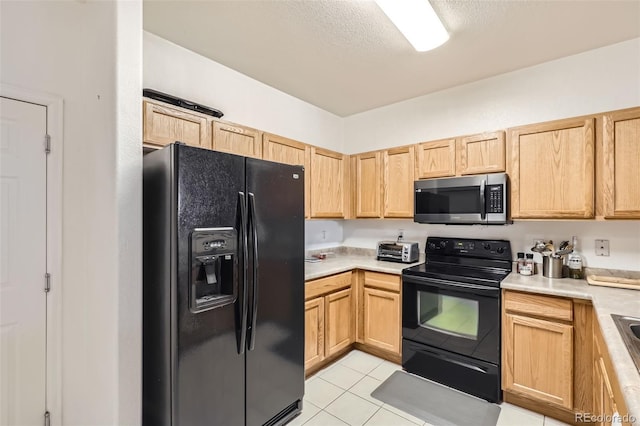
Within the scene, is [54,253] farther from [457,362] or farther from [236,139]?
[457,362]

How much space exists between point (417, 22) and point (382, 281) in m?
2.04

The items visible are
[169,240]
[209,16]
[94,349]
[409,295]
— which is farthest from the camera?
[409,295]

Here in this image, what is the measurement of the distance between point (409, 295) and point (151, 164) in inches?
86.0

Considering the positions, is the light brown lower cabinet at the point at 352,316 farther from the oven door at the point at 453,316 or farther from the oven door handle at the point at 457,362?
the oven door handle at the point at 457,362

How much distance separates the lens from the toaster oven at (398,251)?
298 cm

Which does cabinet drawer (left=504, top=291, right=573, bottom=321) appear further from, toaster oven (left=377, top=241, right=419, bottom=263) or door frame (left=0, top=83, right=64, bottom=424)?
door frame (left=0, top=83, right=64, bottom=424)

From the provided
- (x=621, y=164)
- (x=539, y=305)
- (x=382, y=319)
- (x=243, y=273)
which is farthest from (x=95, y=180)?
(x=621, y=164)

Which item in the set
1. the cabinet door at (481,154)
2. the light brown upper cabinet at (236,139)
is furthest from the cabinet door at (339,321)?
the cabinet door at (481,154)

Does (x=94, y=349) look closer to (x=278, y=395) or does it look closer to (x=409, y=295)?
(x=278, y=395)

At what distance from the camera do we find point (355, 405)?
7.08 feet

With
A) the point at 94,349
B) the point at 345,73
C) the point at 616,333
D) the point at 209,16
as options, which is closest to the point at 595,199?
the point at 616,333

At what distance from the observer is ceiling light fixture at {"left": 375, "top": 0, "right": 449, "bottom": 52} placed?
1.64 meters

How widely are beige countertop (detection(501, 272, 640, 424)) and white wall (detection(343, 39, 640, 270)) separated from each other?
0.40 metres

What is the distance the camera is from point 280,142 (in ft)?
8.70
